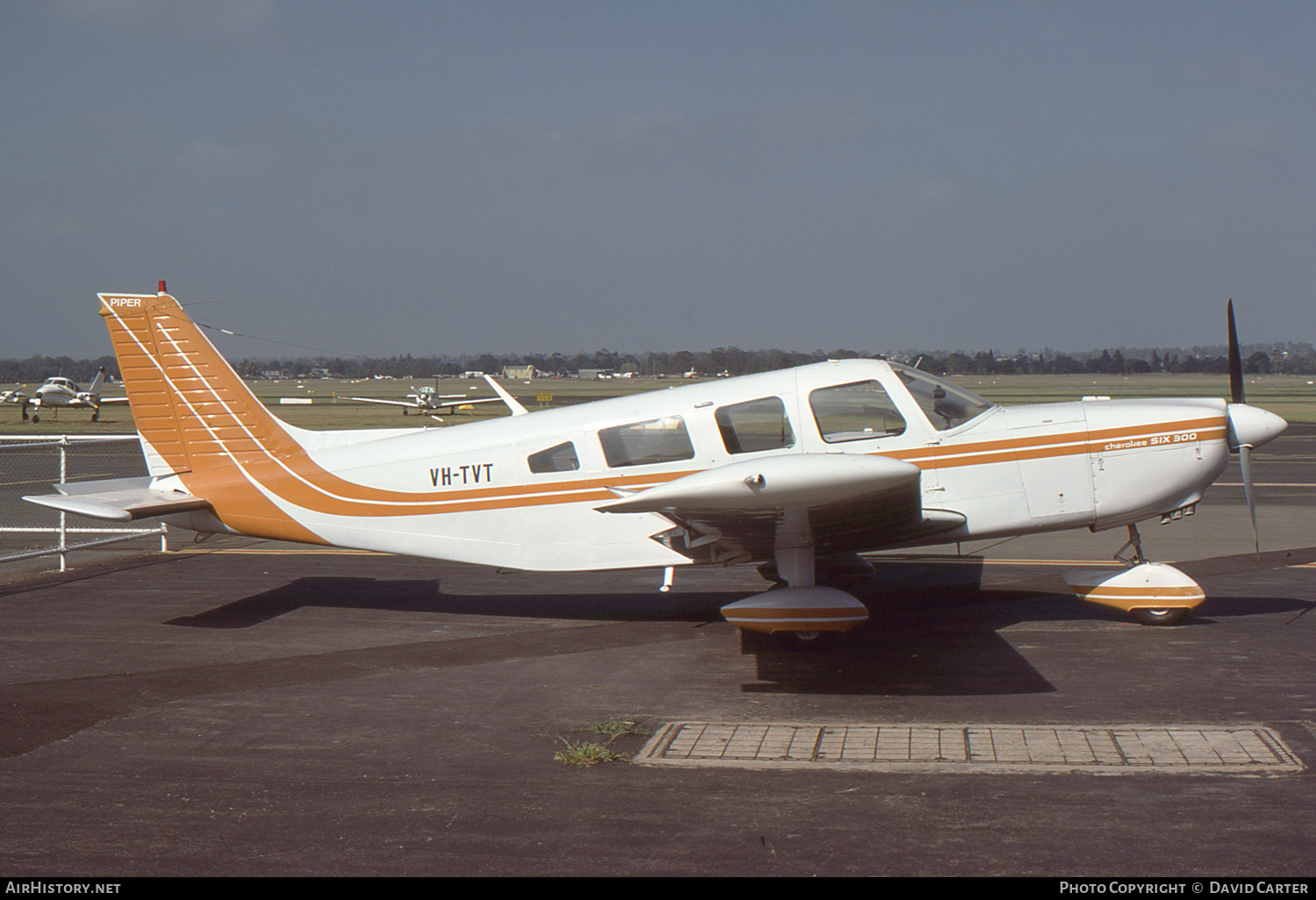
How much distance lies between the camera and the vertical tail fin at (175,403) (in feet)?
31.1

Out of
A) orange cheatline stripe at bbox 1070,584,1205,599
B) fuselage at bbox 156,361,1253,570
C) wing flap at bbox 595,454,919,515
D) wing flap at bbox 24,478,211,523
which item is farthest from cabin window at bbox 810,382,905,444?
wing flap at bbox 24,478,211,523

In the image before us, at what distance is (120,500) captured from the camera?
8.87 metres

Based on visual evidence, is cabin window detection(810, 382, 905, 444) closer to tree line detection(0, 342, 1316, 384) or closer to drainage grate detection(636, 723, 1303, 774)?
drainage grate detection(636, 723, 1303, 774)

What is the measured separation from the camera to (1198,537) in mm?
13562

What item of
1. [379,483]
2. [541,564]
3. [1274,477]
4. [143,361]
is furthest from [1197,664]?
[1274,477]

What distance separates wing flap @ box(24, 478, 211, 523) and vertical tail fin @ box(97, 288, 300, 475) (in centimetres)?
31

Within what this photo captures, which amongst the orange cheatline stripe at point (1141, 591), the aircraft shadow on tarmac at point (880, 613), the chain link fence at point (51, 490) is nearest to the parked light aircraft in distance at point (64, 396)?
the chain link fence at point (51, 490)

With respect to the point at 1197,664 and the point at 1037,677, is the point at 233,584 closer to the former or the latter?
the point at 1037,677

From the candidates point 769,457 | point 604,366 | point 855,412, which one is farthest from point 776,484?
point 604,366

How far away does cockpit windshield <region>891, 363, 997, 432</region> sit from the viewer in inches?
329

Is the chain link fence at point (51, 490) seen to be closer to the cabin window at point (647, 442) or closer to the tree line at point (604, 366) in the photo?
the cabin window at point (647, 442)

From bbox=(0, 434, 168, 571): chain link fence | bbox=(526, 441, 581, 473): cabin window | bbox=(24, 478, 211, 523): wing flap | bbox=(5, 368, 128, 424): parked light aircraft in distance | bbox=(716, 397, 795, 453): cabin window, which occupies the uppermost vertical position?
bbox=(5, 368, 128, 424): parked light aircraft in distance

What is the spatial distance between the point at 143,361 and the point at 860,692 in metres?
7.28

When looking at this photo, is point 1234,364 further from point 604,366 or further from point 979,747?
point 604,366
